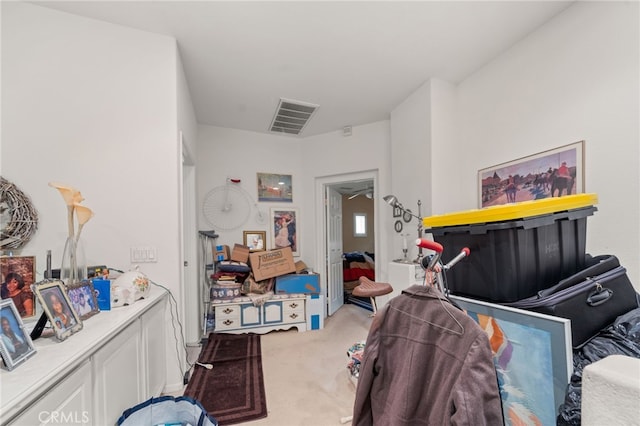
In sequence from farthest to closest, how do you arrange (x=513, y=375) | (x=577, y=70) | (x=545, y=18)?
(x=545, y=18) → (x=577, y=70) → (x=513, y=375)

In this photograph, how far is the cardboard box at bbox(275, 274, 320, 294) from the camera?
3.51 m

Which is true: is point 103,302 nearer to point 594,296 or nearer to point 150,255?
point 150,255

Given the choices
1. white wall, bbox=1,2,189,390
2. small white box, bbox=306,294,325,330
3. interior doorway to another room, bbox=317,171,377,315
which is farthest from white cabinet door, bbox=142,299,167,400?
interior doorway to another room, bbox=317,171,377,315

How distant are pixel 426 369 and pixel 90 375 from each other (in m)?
1.28

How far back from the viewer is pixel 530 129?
2.10 meters

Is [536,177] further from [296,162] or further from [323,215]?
[296,162]

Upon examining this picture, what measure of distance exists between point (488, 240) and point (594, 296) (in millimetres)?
371

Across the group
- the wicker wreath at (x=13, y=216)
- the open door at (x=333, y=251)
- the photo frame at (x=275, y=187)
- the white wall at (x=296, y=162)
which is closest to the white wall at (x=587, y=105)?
the white wall at (x=296, y=162)

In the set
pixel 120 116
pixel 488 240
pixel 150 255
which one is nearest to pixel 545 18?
pixel 488 240

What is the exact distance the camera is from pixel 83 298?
1.35 meters

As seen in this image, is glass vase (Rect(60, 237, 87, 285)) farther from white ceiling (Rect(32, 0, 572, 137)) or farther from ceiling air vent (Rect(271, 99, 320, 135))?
ceiling air vent (Rect(271, 99, 320, 135))

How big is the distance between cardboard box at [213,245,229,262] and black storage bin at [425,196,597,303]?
3.03 meters

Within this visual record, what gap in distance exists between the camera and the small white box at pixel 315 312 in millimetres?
3533

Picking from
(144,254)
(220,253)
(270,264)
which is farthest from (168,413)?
(220,253)
